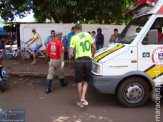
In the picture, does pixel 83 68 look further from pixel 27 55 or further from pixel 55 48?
pixel 27 55

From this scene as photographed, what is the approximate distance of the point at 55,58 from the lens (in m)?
5.38

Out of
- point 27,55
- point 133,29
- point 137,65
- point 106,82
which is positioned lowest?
point 106,82

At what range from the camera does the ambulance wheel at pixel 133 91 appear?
4125 millimetres

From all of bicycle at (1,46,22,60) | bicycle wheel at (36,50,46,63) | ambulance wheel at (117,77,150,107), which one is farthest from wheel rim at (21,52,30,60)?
ambulance wheel at (117,77,150,107)

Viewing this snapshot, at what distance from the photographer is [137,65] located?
13.3 feet

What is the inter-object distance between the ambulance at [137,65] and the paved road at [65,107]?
40 centimetres

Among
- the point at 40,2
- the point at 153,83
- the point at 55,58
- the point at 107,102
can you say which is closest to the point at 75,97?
the point at 107,102

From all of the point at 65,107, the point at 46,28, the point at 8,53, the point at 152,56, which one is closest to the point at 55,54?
the point at 65,107

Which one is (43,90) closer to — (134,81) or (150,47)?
(134,81)

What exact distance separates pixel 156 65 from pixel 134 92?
2.67 ft

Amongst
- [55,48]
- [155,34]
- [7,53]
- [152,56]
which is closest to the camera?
[155,34]

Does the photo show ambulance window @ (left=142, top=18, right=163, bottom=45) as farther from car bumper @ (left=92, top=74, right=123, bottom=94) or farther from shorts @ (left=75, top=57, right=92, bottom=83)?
shorts @ (left=75, top=57, right=92, bottom=83)

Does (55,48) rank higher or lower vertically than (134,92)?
higher

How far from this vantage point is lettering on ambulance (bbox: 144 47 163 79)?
4043mm
